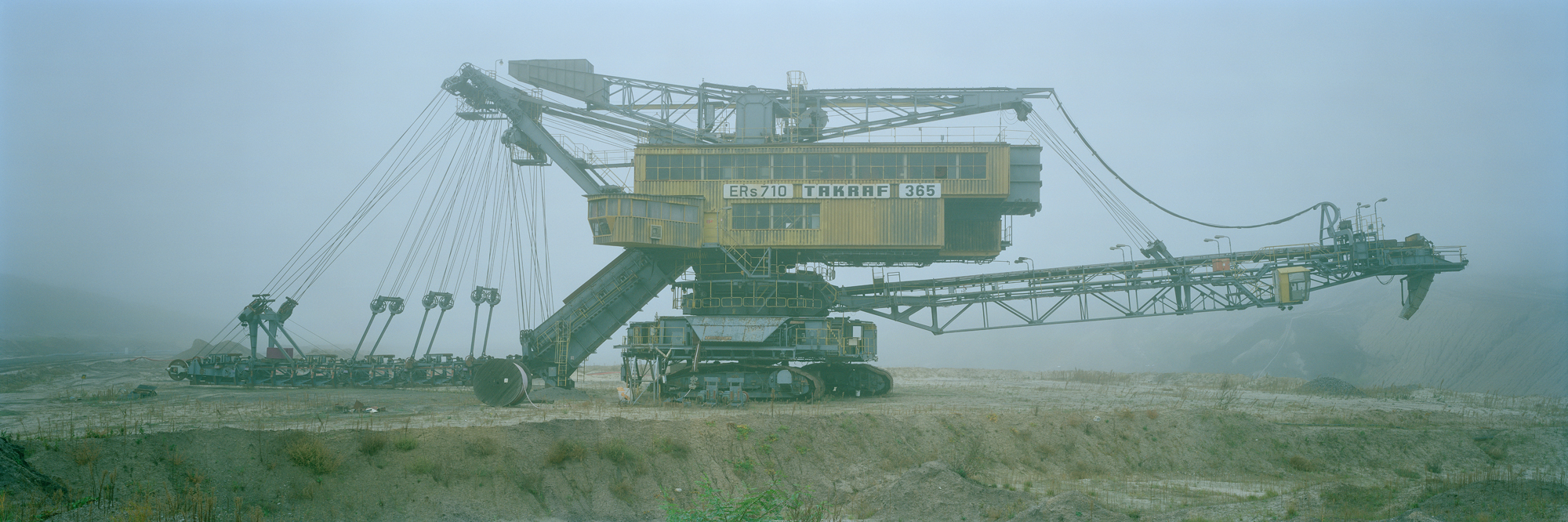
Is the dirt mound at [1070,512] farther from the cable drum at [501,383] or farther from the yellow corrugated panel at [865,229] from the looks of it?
the cable drum at [501,383]

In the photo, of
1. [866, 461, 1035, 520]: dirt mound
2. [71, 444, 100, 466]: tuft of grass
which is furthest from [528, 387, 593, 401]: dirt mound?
[866, 461, 1035, 520]: dirt mound

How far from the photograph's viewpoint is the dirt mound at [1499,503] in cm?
1366

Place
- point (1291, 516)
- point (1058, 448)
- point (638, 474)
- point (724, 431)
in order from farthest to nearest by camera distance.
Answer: point (1058, 448)
point (724, 431)
point (638, 474)
point (1291, 516)

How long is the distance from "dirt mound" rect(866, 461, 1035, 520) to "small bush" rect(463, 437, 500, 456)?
25.4ft

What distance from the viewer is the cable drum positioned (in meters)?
24.9

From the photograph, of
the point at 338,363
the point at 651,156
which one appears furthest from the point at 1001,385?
the point at 338,363

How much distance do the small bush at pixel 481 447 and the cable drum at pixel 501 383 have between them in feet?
28.2

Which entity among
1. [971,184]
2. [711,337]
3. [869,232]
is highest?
[971,184]

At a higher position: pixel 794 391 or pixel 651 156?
pixel 651 156

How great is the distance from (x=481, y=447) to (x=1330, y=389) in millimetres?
33328

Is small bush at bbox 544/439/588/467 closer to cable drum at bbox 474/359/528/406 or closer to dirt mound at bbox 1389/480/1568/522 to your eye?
cable drum at bbox 474/359/528/406

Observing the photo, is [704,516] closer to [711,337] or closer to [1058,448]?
[1058,448]

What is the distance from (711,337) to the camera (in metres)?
27.9

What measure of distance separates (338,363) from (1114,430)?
1124 inches
